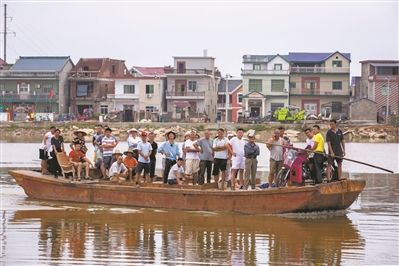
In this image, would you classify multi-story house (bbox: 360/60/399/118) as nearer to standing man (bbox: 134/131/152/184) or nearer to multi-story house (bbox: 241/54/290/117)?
multi-story house (bbox: 241/54/290/117)

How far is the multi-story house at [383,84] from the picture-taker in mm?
91500

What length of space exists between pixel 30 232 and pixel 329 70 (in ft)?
250

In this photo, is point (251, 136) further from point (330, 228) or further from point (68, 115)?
point (68, 115)

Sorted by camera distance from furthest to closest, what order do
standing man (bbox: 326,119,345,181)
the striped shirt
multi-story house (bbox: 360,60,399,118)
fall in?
1. multi-story house (bbox: 360,60,399,118)
2. the striped shirt
3. standing man (bbox: 326,119,345,181)

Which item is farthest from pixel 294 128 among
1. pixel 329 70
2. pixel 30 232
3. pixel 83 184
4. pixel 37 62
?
pixel 30 232

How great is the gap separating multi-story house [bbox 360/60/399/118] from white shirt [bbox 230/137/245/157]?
6996 cm

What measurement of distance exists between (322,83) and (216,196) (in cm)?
7245

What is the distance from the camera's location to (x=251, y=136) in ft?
73.7

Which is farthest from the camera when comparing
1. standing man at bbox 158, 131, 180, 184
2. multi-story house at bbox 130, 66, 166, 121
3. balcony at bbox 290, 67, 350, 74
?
multi-story house at bbox 130, 66, 166, 121

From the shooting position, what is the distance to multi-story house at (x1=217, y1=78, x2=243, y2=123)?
317 feet

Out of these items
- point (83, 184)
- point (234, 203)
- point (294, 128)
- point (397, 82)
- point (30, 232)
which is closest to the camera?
point (30, 232)

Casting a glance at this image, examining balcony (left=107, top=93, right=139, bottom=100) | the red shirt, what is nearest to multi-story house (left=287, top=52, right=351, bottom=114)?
balcony (left=107, top=93, right=139, bottom=100)

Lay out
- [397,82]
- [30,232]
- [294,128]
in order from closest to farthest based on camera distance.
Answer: [30,232] < [294,128] < [397,82]

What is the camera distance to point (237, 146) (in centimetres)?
2191
